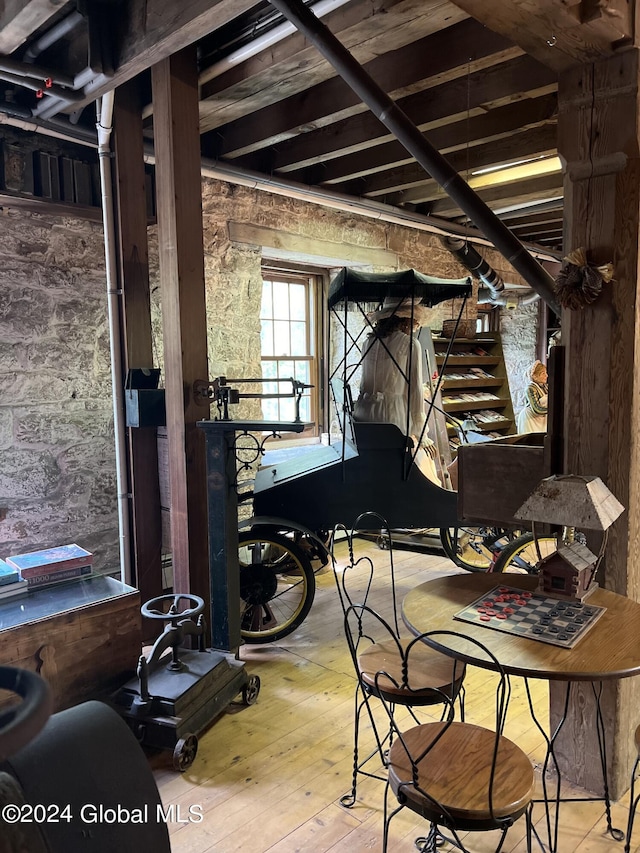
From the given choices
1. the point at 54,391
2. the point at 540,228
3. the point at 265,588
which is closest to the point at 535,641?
the point at 265,588

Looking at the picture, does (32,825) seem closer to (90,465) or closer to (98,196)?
(90,465)

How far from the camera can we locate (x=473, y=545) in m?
4.61

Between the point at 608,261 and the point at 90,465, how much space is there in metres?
2.91

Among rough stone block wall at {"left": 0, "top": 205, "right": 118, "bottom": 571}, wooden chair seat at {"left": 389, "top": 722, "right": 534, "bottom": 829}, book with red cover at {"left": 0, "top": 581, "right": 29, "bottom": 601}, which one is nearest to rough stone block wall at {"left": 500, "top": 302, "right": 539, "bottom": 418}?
rough stone block wall at {"left": 0, "top": 205, "right": 118, "bottom": 571}

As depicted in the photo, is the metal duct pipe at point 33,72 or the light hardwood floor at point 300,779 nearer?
the light hardwood floor at point 300,779

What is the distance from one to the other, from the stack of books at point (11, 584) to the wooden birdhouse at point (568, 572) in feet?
6.36

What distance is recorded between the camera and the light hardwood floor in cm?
197

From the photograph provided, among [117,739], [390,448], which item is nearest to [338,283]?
[390,448]

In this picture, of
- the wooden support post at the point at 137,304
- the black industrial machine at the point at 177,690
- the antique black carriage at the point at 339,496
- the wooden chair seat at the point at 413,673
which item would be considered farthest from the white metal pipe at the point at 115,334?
the wooden chair seat at the point at 413,673

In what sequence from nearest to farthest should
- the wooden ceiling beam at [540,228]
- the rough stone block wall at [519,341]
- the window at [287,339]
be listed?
the window at [287,339]
the wooden ceiling beam at [540,228]
the rough stone block wall at [519,341]

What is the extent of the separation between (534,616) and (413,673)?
1.53 feet

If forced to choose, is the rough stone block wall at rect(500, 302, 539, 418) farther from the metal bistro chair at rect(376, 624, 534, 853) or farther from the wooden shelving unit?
the metal bistro chair at rect(376, 624, 534, 853)

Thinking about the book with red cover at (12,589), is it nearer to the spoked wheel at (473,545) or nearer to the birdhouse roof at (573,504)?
the birdhouse roof at (573,504)

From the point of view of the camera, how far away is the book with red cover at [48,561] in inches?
98.6
